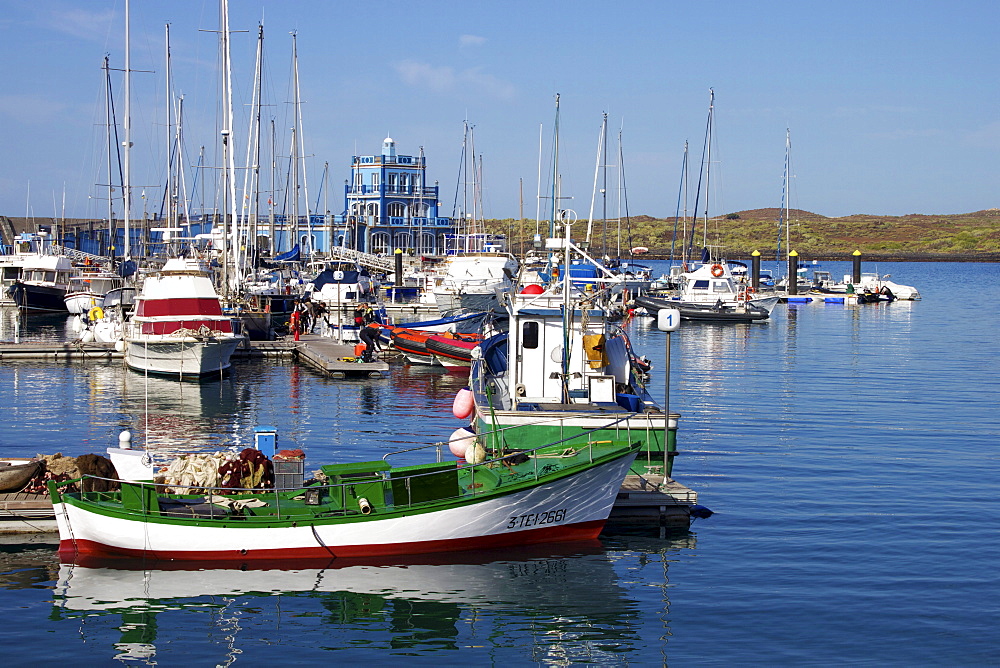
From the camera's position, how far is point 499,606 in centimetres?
1486

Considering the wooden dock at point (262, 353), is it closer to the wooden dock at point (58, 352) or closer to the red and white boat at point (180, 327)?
the wooden dock at point (58, 352)

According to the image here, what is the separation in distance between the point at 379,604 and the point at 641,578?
4.17 metres

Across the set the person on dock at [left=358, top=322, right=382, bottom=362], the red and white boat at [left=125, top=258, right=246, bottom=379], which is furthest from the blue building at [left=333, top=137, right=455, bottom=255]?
the red and white boat at [left=125, top=258, right=246, bottom=379]

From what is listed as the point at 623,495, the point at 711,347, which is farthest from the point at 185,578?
the point at 711,347

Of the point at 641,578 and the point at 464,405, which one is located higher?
the point at 464,405

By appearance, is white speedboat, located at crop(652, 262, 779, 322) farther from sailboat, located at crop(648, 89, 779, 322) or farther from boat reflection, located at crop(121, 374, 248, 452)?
boat reflection, located at crop(121, 374, 248, 452)

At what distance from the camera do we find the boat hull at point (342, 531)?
1586 cm

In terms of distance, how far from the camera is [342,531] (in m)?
15.9

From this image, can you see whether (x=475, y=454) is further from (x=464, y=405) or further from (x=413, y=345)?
(x=413, y=345)

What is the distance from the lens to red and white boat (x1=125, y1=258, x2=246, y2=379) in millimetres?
36500

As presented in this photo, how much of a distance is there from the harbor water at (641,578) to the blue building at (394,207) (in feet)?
251

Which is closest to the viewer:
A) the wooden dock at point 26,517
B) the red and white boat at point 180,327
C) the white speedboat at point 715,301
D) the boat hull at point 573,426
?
the wooden dock at point 26,517

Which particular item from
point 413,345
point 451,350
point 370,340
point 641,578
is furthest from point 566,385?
point 370,340

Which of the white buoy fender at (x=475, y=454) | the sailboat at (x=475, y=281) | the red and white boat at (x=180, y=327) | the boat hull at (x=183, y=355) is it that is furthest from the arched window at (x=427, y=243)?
the white buoy fender at (x=475, y=454)
